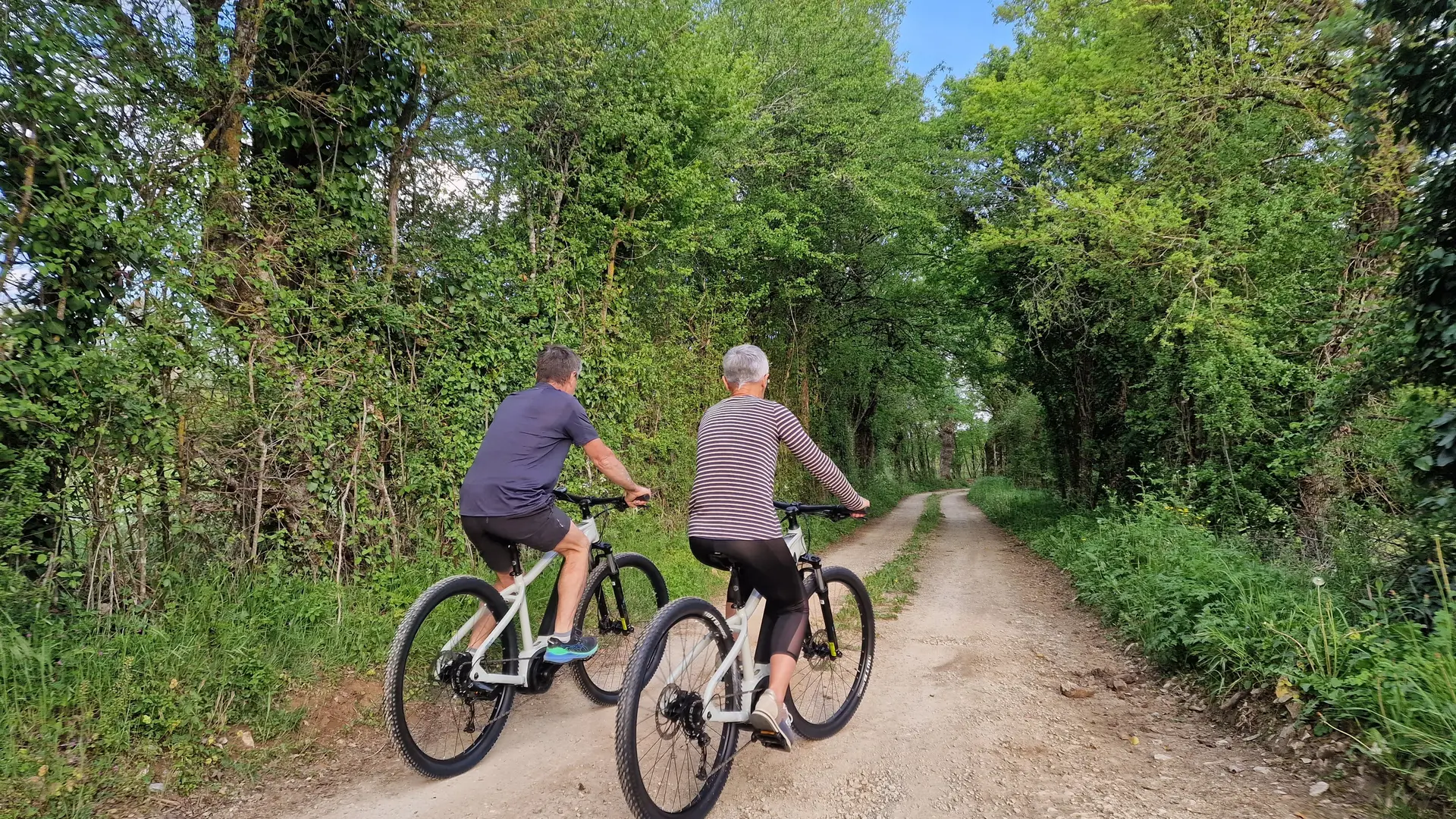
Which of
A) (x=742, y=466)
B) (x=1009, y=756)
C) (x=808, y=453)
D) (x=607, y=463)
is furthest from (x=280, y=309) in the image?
(x=1009, y=756)

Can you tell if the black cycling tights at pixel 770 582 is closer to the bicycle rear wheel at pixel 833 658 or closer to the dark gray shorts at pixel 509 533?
the bicycle rear wheel at pixel 833 658

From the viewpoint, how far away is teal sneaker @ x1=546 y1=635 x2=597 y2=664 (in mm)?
3566

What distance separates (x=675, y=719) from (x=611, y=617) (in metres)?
1.74

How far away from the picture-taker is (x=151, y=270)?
3580 mm

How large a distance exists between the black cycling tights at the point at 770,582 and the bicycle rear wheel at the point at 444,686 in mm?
1274

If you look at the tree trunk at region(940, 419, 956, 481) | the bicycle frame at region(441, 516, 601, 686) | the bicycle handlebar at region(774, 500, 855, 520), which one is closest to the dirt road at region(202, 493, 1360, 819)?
the bicycle frame at region(441, 516, 601, 686)

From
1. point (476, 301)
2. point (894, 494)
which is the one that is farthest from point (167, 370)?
point (894, 494)

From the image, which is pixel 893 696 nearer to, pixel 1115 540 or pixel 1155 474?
pixel 1115 540

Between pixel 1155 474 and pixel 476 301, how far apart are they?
10.6 m

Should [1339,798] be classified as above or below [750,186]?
below

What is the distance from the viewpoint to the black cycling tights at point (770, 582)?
115 inches

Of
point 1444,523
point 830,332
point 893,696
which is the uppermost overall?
point 830,332

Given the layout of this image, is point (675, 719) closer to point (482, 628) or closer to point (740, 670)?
point (740, 670)

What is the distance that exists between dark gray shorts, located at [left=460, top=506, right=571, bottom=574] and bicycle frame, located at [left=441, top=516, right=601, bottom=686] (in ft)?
0.42
